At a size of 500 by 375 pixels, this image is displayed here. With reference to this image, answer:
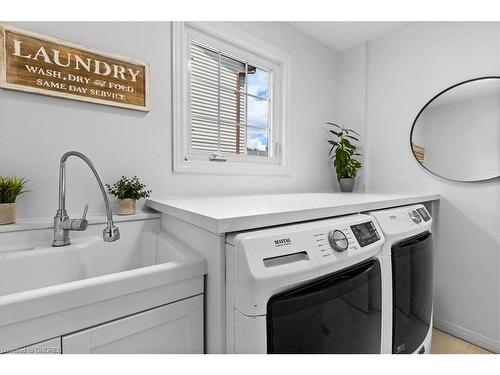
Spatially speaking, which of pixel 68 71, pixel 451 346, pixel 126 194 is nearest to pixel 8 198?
pixel 126 194

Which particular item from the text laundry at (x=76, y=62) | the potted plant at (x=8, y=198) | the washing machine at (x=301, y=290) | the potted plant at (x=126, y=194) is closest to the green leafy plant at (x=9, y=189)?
the potted plant at (x=8, y=198)

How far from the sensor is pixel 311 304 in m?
0.84

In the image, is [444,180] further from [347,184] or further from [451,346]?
[451,346]

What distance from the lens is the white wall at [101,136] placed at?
1.15 metres

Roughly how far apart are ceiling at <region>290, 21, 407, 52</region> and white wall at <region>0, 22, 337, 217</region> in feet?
1.22

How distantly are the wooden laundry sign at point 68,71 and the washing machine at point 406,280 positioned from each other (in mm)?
1394

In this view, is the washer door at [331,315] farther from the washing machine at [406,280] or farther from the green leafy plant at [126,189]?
the green leafy plant at [126,189]

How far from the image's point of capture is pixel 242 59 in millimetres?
1921

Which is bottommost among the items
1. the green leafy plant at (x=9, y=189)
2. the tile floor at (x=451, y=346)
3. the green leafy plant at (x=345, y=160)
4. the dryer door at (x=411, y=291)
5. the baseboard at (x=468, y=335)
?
the tile floor at (x=451, y=346)

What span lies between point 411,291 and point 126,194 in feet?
4.91

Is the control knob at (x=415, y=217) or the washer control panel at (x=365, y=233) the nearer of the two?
the washer control panel at (x=365, y=233)

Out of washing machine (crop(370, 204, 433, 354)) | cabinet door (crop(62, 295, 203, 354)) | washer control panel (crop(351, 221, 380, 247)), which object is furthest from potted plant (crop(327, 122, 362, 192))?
cabinet door (crop(62, 295, 203, 354))
